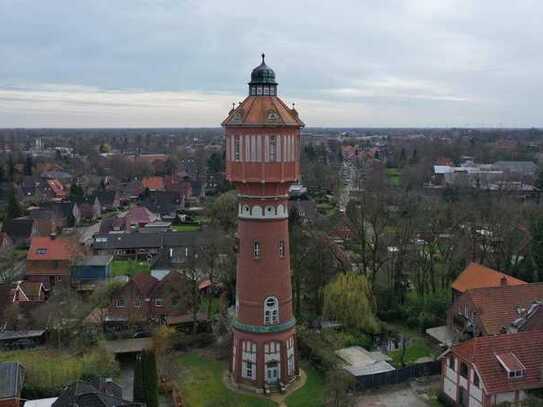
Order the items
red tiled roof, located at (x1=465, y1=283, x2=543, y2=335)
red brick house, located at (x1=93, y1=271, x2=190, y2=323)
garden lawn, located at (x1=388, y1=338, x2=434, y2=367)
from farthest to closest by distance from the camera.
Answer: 1. red brick house, located at (x1=93, y1=271, x2=190, y2=323)
2. garden lawn, located at (x1=388, y1=338, x2=434, y2=367)
3. red tiled roof, located at (x1=465, y1=283, x2=543, y2=335)

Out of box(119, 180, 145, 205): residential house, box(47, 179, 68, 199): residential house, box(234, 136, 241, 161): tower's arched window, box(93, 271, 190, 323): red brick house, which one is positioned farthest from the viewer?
box(119, 180, 145, 205): residential house

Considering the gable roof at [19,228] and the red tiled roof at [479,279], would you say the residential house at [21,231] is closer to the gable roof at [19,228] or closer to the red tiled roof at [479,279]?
the gable roof at [19,228]

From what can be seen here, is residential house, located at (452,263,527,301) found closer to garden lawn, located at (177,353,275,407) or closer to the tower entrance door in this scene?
the tower entrance door

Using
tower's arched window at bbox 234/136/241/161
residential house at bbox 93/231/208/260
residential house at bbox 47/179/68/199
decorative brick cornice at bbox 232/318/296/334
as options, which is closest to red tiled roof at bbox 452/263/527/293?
decorative brick cornice at bbox 232/318/296/334

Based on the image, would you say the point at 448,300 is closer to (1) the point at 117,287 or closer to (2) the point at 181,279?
(2) the point at 181,279

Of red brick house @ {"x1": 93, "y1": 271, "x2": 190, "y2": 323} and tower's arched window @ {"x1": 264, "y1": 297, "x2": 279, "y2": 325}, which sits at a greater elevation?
tower's arched window @ {"x1": 264, "y1": 297, "x2": 279, "y2": 325}

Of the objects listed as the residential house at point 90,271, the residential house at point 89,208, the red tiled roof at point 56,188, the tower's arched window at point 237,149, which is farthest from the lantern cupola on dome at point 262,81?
the red tiled roof at point 56,188

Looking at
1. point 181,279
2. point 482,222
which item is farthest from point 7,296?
point 482,222
